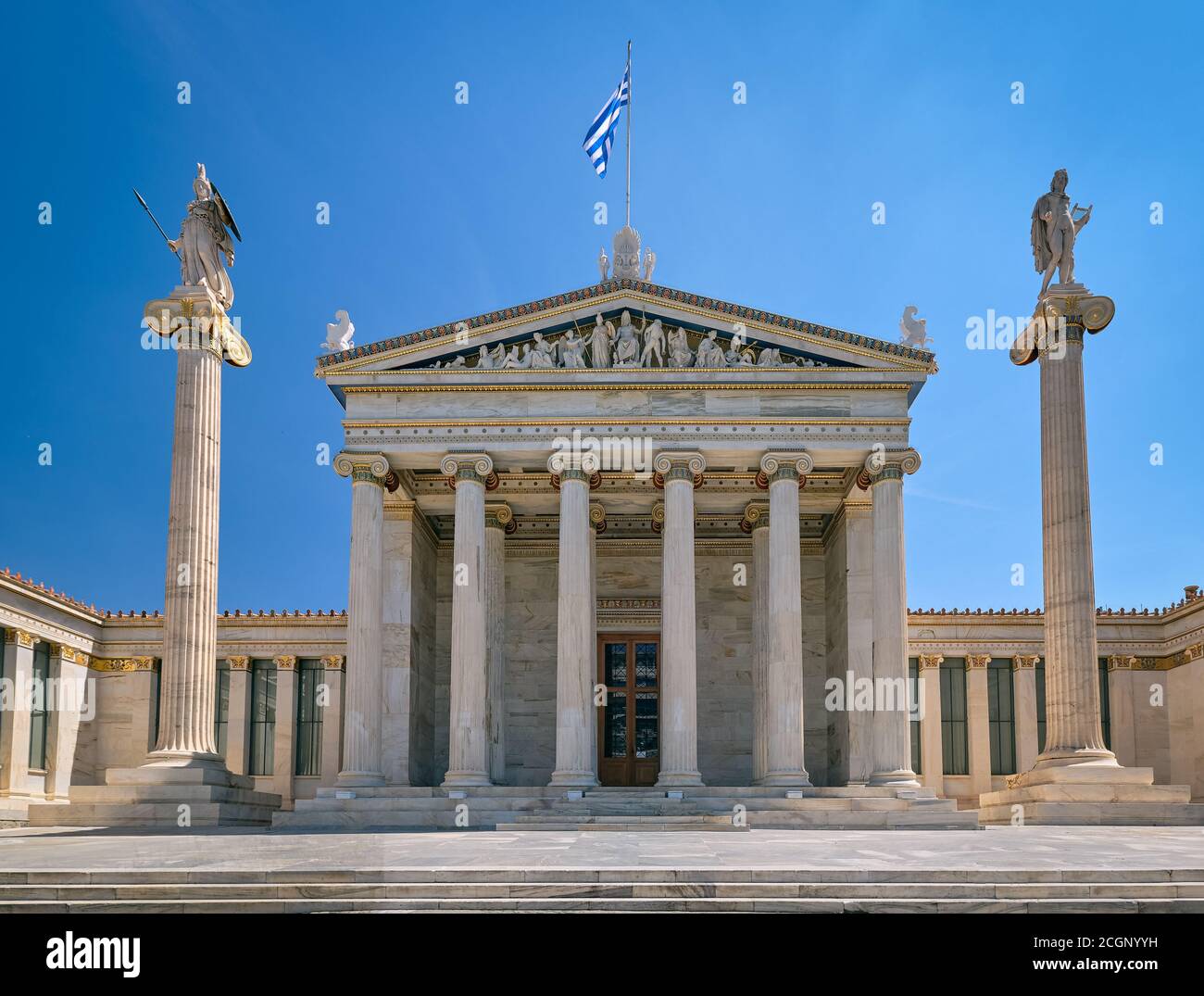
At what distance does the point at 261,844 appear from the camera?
23.8 m

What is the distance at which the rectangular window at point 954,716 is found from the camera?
50281mm

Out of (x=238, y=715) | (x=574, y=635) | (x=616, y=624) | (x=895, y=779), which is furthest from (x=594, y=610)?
(x=238, y=715)

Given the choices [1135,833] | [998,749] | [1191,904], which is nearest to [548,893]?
[1191,904]

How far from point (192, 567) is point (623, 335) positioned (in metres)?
14.9

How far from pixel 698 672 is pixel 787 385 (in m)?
12.4

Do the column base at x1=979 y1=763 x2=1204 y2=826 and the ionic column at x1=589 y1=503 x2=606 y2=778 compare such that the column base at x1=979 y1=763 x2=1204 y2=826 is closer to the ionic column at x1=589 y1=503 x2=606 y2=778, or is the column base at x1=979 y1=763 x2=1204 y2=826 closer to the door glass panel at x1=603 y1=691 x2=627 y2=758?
the ionic column at x1=589 y1=503 x2=606 y2=778

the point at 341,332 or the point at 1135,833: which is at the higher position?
the point at 341,332

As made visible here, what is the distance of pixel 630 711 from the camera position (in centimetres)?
4772

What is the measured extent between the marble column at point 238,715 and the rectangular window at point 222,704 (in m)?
0.19

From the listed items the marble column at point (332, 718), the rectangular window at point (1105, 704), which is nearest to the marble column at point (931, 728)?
the rectangular window at point (1105, 704)

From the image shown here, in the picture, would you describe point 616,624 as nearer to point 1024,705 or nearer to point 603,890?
point 1024,705

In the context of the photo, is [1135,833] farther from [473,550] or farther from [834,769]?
[473,550]

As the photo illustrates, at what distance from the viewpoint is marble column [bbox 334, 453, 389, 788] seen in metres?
38.8
